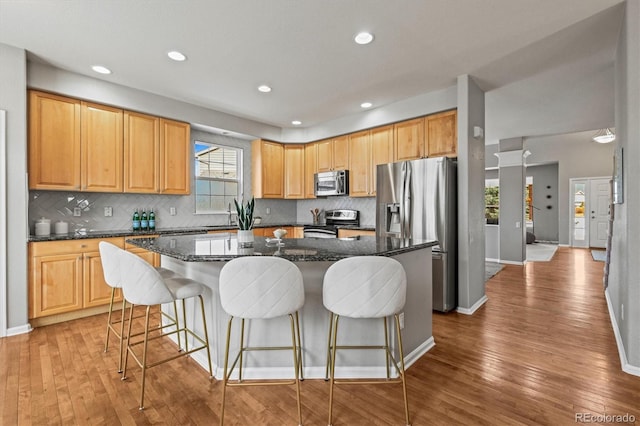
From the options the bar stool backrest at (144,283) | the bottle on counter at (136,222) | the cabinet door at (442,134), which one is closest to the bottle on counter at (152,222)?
the bottle on counter at (136,222)

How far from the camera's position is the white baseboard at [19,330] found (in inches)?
116

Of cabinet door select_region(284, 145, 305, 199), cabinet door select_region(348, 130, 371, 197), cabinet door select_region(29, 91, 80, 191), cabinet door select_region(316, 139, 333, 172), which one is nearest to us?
cabinet door select_region(29, 91, 80, 191)

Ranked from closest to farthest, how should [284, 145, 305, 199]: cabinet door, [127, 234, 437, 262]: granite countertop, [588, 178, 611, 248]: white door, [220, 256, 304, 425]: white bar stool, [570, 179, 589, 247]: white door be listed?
[220, 256, 304, 425]: white bar stool → [127, 234, 437, 262]: granite countertop → [284, 145, 305, 199]: cabinet door → [588, 178, 611, 248]: white door → [570, 179, 589, 247]: white door

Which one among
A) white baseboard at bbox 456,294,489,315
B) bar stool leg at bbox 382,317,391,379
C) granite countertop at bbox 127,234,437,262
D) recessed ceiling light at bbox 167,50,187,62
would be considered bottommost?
white baseboard at bbox 456,294,489,315

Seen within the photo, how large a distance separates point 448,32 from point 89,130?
398 centimetres

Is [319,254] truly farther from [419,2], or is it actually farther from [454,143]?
[454,143]

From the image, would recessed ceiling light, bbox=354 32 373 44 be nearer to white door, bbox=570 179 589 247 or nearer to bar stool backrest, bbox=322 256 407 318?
bar stool backrest, bbox=322 256 407 318

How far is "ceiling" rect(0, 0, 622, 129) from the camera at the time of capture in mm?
2375

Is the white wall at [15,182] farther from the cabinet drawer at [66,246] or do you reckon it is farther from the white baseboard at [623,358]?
the white baseboard at [623,358]

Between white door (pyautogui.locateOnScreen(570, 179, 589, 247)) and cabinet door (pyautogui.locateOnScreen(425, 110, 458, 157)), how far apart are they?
7.62 meters

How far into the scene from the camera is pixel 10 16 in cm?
251

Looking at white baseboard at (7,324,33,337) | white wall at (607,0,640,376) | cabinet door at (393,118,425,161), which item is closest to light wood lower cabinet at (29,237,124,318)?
white baseboard at (7,324,33,337)

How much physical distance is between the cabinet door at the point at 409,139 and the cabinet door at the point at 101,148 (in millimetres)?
3674

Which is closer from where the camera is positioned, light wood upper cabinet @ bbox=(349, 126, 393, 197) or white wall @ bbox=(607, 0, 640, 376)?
white wall @ bbox=(607, 0, 640, 376)
